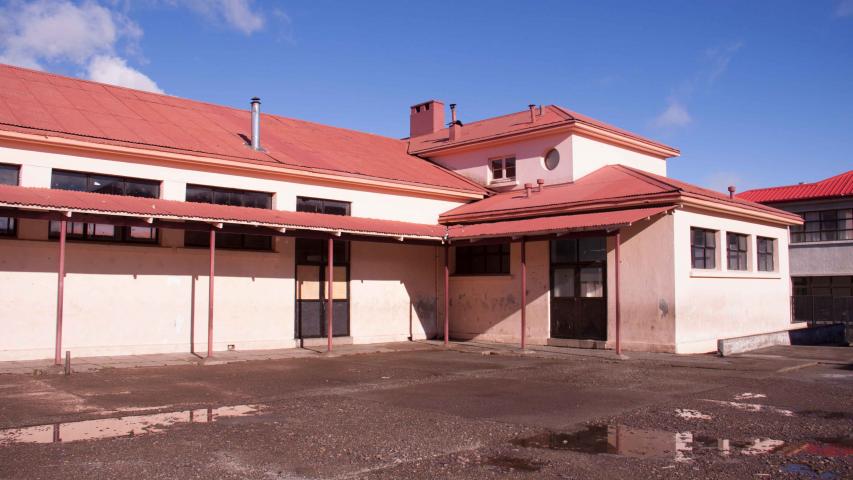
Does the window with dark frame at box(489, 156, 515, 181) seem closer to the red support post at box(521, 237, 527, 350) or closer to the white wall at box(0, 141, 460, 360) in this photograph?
the white wall at box(0, 141, 460, 360)

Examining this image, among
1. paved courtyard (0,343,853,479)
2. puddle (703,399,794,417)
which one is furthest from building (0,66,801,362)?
puddle (703,399,794,417)

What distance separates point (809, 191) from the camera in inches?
1225

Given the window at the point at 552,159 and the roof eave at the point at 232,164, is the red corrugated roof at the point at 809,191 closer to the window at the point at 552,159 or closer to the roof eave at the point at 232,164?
the window at the point at 552,159

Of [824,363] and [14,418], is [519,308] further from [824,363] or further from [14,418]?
[14,418]

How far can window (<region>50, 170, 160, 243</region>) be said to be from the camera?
13500mm

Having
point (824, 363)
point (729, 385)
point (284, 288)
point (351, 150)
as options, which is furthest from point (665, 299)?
point (351, 150)

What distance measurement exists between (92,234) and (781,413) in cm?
1200

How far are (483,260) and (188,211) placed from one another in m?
8.39

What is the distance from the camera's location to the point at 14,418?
25.8 ft

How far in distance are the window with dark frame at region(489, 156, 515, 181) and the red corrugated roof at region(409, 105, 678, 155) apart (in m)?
0.77

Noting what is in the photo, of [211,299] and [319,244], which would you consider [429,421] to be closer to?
[211,299]

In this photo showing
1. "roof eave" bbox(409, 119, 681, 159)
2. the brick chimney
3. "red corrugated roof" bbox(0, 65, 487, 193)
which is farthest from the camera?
the brick chimney

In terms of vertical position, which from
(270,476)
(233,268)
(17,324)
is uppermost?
(233,268)

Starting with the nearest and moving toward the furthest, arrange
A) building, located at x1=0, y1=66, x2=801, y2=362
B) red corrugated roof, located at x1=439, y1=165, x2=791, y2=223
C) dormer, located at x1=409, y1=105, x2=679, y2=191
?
building, located at x1=0, y1=66, x2=801, y2=362 < red corrugated roof, located at x1=439, y1=165, x2=791, y2=223 < dormer, located at x1=409, y1=105, x2=679, y2=191
